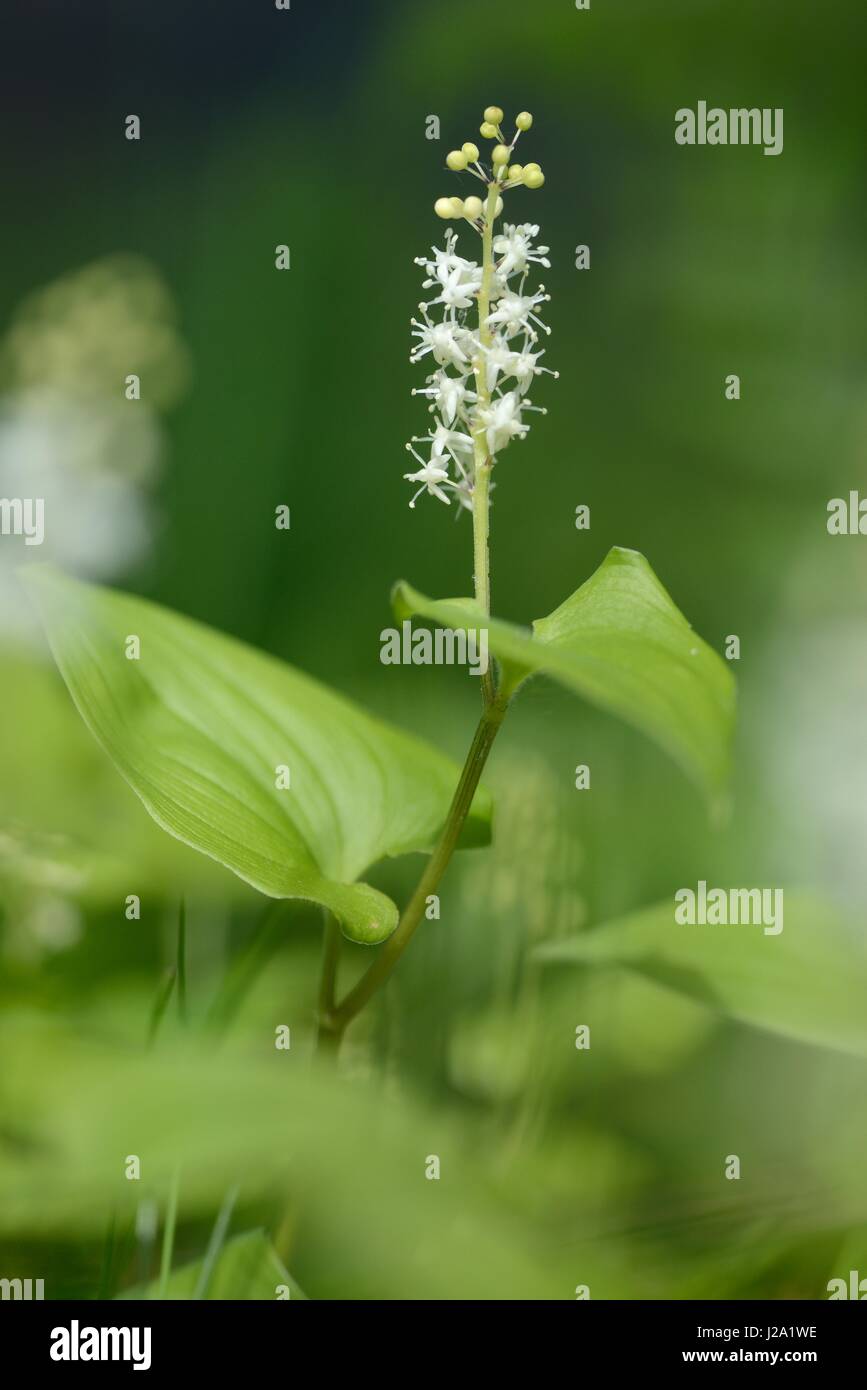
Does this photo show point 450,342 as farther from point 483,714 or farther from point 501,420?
point 483,714

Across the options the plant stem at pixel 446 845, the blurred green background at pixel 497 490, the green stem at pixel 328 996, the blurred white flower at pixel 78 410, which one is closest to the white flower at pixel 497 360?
the plant stem at pixel 446 845

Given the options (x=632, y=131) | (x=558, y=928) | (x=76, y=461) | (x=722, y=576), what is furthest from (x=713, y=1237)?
(x=632, y=131)

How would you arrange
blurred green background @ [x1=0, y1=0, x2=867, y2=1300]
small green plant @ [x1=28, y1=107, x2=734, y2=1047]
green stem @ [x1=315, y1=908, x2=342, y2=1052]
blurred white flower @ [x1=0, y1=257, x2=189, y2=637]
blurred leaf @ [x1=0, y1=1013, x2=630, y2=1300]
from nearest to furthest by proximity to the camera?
blurred leaf @ [x1=0, y1=1013, x2=630, y2=1300], small green plant @ [x1=28, y1=107, x2=734, y2=1047], green stem @ [x1=315, y1=908, x2=342, y2=1052], blurred green background @ [x1=0, y1=0, x2=867, y2=1300], blurred white flower @ [x1=0, y1=257, x2=189, y2=637]

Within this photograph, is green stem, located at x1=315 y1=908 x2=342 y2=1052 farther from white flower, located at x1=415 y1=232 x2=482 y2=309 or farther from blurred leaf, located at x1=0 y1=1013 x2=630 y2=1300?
white flower, located at x1=415 y1=232 x2=482 y2=309

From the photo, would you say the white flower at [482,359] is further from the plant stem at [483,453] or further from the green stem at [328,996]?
the green stem at [328,996]

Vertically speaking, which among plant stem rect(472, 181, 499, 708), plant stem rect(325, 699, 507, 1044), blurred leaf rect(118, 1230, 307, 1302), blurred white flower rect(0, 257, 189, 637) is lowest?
blurred leaf rect(118, 1230, 307, 1302)

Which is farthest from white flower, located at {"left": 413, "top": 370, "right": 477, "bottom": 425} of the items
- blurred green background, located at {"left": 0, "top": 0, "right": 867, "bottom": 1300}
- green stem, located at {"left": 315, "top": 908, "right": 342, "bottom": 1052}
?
blurred green background, located at {"left": 0, "top": 0, "right": 867, "bottom": 1300}

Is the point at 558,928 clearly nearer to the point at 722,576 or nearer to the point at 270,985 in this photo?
the point at 270,985

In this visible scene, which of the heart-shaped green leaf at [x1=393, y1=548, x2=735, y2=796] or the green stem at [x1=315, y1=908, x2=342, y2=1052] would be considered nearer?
the heart-shaped green leaf at [x1=393, y1=548, x2=735, y2=796]
